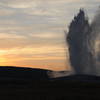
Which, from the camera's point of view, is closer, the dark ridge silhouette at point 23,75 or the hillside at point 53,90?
the hillside at point 53,90

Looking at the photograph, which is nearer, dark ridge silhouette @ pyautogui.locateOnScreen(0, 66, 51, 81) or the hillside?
the hillside

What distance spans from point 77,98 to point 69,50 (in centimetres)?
5264

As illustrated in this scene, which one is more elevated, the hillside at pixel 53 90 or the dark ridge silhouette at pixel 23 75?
the dark ridge silhouette at pixel 23 75

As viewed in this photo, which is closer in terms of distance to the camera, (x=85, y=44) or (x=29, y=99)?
(x=29, y=99)

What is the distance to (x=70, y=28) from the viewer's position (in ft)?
279

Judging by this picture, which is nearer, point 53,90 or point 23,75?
point 53,90

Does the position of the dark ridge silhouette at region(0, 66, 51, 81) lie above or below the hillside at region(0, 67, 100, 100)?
above

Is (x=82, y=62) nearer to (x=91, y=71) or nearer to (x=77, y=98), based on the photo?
(x=91, y=71)

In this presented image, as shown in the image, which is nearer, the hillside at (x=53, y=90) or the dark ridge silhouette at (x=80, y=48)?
the hillside at (x=53, y=90)

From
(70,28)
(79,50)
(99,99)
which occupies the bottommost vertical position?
(99,99)

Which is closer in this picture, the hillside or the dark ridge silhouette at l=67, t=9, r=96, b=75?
the hillside

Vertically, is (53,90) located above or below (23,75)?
below

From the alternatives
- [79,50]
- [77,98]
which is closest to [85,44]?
[79,50]

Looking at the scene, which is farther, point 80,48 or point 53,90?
point 80,48
